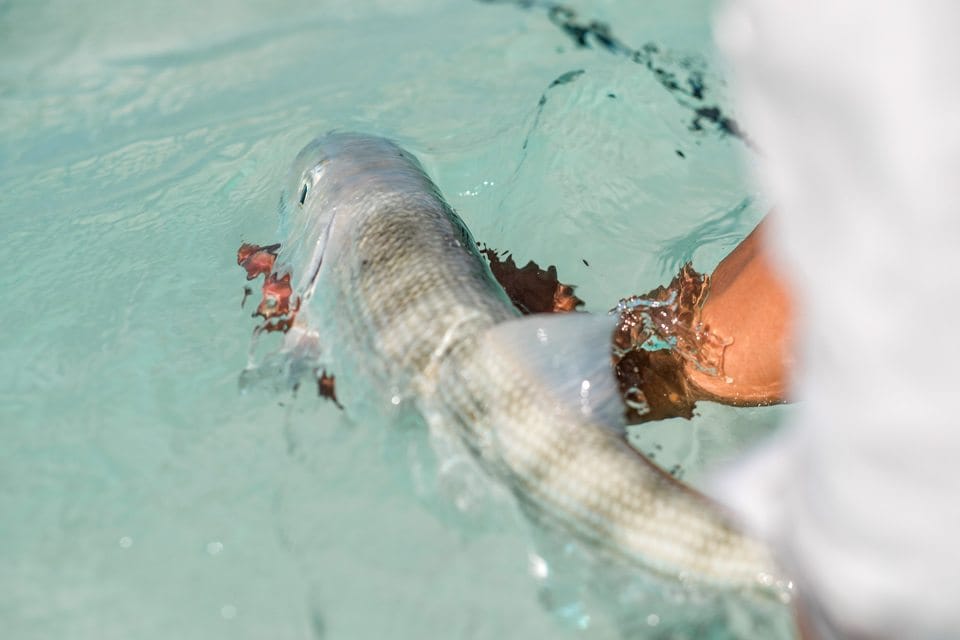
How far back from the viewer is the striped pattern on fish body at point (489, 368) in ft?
6.47

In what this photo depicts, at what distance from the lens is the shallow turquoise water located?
2338 mm

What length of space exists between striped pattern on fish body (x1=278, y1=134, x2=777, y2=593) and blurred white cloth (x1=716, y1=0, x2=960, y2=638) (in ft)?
1.63

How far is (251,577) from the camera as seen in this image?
92.4 inches

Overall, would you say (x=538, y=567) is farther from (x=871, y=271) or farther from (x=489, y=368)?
(x=871, y=271)

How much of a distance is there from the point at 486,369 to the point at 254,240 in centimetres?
175

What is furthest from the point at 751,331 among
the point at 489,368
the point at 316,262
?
the point at 316,262

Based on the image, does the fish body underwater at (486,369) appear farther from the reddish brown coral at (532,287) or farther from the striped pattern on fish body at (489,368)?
the reddish brown coral at (532,287)

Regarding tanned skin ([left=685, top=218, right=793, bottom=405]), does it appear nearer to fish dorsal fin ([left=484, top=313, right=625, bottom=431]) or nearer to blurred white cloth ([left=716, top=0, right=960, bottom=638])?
fish dorsal fin ([left=484, top=313, right=625, bottom=431])

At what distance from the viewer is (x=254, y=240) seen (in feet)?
12.2

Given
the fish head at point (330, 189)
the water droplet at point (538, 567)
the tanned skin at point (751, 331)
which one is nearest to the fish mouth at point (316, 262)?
the fish head at point (330, 189)

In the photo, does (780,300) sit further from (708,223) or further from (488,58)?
(488,58)

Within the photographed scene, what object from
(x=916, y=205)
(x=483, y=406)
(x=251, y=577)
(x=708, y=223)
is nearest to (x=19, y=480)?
(x=251, y=577)

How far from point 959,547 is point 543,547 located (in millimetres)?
1124

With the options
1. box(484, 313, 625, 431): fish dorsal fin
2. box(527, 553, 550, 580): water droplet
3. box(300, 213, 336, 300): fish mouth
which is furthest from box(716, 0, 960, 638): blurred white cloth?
box(300, 213, 336, 300): fish mouth
